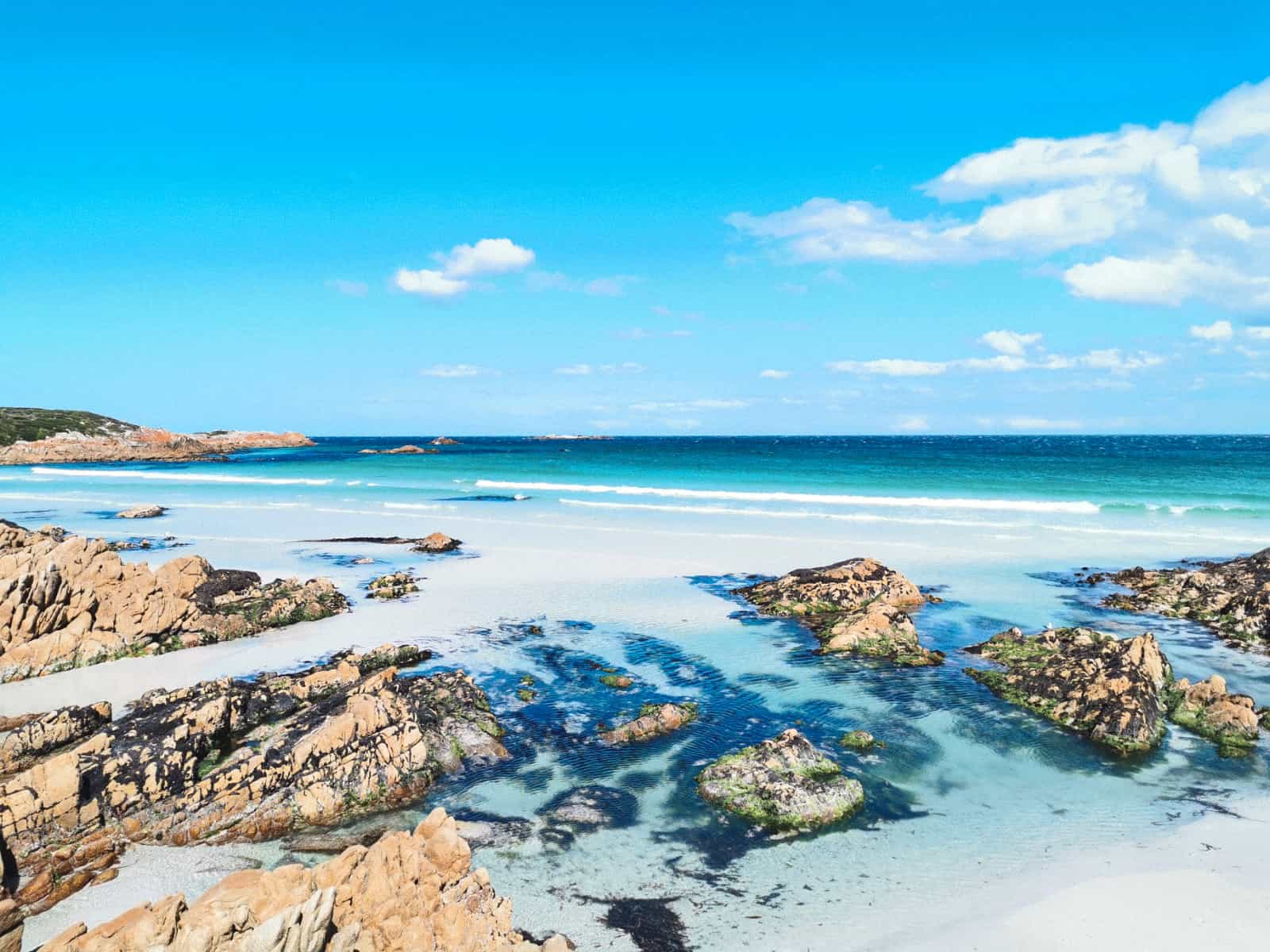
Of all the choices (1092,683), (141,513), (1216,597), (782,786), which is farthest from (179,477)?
(1216,597)

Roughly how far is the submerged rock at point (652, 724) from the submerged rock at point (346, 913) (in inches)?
186

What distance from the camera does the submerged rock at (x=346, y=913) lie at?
5.32 metres

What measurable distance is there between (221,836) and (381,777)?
1.90 metres

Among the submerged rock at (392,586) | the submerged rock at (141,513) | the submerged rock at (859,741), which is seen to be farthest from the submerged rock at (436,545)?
the submerged rock at (859,741)

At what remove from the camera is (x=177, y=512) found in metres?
40.6

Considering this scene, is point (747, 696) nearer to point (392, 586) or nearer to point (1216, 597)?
point (392, 586)

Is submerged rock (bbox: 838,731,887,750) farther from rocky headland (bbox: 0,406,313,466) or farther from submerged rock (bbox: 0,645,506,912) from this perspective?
rocky headland (bbox: 0,406,313,466)

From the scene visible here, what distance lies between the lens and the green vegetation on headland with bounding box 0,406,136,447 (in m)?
103

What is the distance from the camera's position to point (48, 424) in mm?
111500

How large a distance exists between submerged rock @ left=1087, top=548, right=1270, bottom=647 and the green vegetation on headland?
127 meters

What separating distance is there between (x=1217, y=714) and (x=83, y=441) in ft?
429

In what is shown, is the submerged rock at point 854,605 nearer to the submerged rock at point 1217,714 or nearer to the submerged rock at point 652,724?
the submerged rock at point 1217,714

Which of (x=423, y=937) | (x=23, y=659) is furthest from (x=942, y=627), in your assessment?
Answer: (x=23, y=659)

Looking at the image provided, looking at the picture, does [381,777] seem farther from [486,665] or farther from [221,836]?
[486,665]
